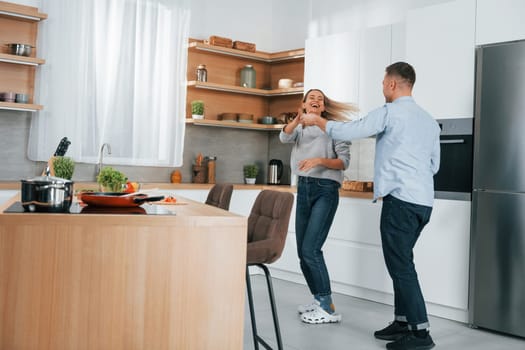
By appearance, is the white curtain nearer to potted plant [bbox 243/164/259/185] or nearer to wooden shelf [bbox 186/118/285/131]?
wooden shelf [bbox 186/118/285/131]

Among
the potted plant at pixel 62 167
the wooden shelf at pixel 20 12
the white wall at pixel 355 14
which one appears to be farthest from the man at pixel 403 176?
the wooden shelf at pixel 20 12

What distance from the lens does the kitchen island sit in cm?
187

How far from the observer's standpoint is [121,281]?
196 cm

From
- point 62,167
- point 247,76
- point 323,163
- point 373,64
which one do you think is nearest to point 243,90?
point 247,76

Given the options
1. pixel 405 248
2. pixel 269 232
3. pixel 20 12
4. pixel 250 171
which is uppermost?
pixel 20 12

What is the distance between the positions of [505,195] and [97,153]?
10.6 ft

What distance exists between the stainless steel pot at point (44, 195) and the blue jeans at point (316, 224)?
2.33 metres

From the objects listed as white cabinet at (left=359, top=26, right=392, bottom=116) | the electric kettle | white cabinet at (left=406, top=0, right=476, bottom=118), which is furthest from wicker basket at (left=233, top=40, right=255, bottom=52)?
white cabinet at (left=406, top=0, right=476, bottom=118)

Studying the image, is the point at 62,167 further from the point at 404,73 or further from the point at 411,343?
the point at 411,343

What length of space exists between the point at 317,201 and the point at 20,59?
251cm

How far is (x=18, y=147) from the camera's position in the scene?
494 cm

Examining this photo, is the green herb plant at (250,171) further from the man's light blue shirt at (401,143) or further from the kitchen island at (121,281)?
the kitchen island at (121,281)

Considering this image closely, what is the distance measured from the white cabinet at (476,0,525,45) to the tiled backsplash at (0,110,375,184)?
5.41 ft

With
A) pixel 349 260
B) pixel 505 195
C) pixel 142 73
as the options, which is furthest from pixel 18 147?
pixel 505 195
